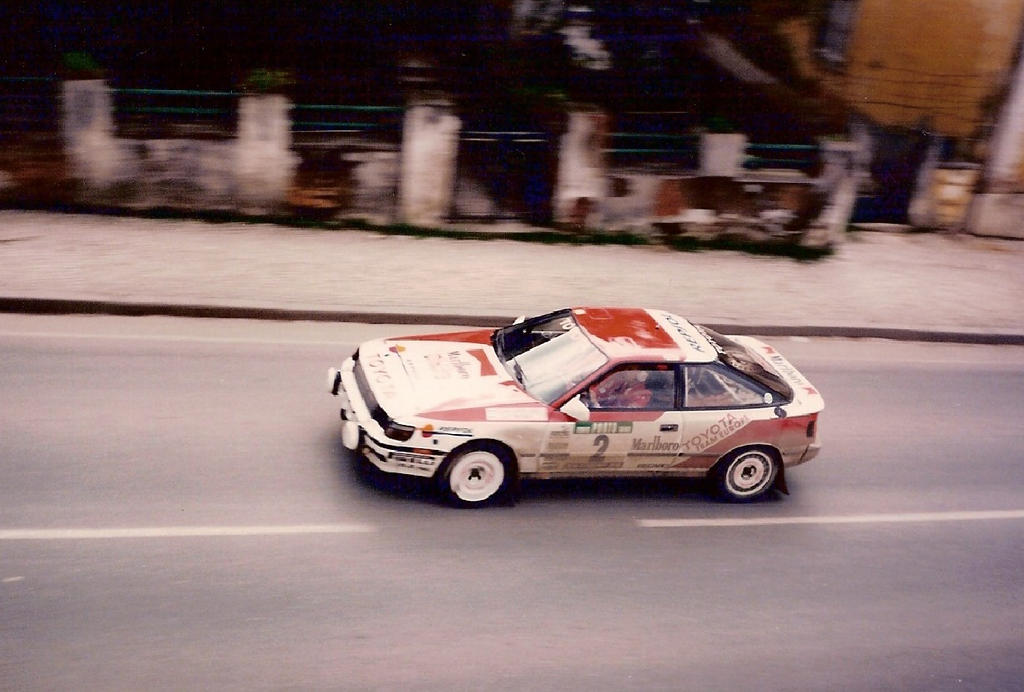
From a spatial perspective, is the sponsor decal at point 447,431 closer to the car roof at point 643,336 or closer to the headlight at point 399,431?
the headlight at point 399,431

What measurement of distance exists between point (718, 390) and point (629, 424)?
839 millimetres

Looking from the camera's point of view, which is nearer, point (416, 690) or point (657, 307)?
point (416, 690)

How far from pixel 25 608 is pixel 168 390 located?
10.6 feet

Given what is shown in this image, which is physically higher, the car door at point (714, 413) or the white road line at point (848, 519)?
the car door at point (714, 413)

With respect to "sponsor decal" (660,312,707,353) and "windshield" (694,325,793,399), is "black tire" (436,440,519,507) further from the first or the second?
"windshield" (694,325,793,399)

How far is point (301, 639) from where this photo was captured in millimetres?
5363

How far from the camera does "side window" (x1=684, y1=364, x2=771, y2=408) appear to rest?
23.3 ft

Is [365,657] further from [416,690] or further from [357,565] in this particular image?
[357,565]

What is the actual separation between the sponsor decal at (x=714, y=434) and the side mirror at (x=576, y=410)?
0.87 meters

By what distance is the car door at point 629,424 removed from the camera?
686cm

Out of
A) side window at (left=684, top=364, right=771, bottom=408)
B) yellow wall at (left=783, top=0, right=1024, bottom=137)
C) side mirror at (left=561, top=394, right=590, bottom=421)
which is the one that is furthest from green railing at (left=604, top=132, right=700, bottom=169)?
side mirror at (left=561, top=394, right=590, bottom=421)

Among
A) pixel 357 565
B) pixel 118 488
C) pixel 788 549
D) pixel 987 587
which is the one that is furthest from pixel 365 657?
pixel 987 587

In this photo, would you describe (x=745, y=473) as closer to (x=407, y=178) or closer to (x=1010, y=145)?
(x=407, y=178)

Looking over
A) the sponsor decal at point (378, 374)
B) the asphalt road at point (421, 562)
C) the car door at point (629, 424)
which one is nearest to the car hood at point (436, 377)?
the sponsor decal at point (378, 374)
